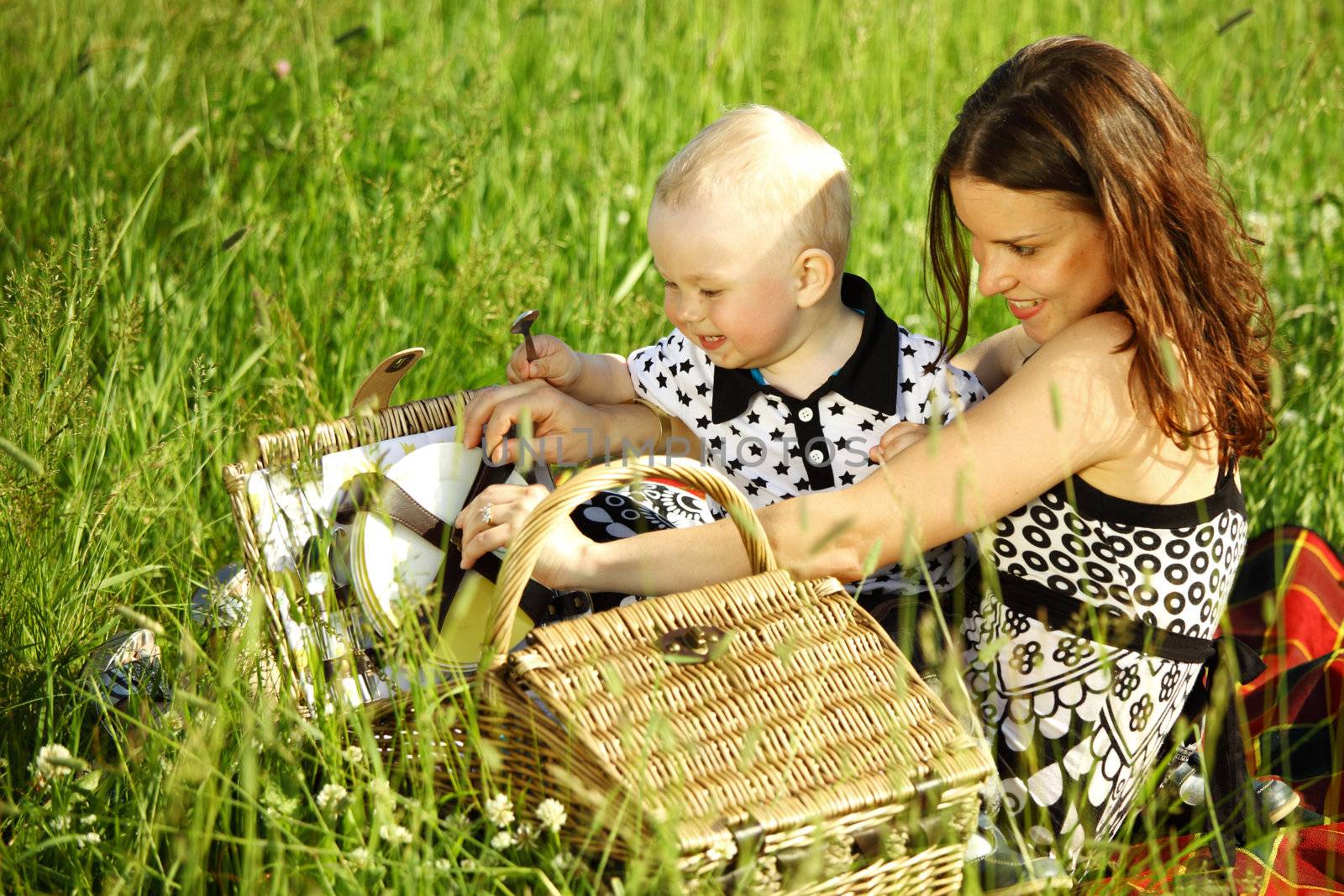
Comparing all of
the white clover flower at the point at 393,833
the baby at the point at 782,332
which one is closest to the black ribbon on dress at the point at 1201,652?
the baby at the point at 782,332

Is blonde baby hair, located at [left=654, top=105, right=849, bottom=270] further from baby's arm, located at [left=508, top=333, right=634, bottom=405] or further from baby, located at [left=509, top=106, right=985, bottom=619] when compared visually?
baby's arm, located at [left=508, top=333, right=634, bottom=405]

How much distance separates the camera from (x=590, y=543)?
2.00m

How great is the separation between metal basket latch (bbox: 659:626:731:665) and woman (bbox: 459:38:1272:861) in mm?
234

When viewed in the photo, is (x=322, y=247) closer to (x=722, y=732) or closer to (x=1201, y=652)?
(x=722, y=732)

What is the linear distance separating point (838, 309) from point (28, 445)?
56.3 inches

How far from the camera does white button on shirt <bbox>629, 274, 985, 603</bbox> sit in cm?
227

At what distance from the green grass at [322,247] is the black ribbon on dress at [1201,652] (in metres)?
0.70

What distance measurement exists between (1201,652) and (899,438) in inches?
24.1

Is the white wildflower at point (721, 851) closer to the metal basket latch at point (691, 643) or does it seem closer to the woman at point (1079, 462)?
the metal basket latch at point (691, 643)

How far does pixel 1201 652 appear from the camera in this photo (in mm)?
2090

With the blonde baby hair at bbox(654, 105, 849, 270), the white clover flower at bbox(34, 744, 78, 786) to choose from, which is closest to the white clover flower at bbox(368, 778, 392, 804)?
the white clover flower at bbox(34, 744, 78, 786)

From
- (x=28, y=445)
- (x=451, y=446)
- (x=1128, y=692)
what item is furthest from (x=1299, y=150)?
(x=28, y=445)

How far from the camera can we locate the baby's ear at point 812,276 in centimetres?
223

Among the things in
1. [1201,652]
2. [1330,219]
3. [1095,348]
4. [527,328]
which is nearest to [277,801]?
[527,328]
